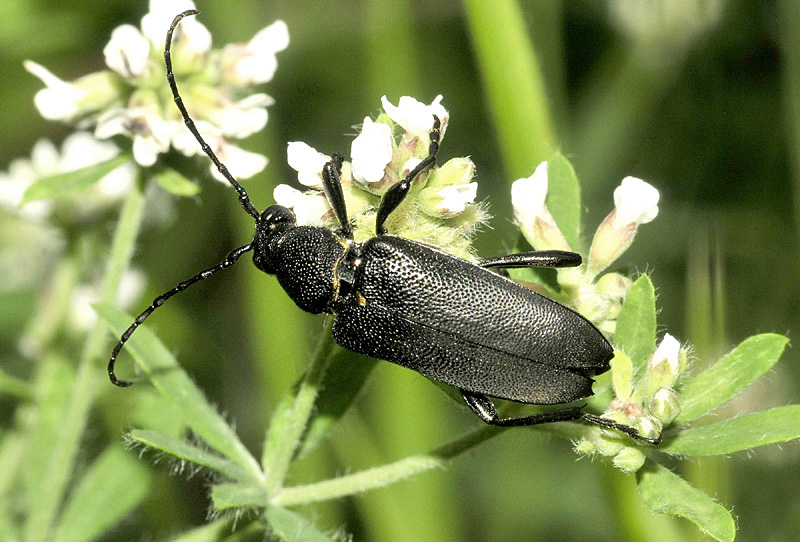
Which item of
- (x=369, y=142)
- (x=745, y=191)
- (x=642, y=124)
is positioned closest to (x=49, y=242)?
(x=369, y=142)

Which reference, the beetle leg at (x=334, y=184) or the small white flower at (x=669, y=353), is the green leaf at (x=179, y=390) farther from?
the small white flower at (x=669, y=353)

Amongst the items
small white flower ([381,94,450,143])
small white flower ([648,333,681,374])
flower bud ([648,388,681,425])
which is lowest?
flower bud ([648,388,681,425])

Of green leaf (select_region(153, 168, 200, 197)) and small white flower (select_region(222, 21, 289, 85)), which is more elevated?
small white flower (select_region(222, 21, 289, 85))

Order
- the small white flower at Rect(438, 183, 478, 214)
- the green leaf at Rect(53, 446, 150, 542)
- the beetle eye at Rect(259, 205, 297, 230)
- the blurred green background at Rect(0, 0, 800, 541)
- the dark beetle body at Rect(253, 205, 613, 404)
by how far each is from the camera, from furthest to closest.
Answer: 1. the blurred green background at Rect(0, 0, 800, 541)
2. the green leaf at Rect(53, 446, 150, 542)
3. the beetle eye at Rect(259, 205, 297, 230)
4. the dark beetle body at Rect(253, 205, 613, 404)
5. the small white flower at Rect(438, 183, 478, 214)

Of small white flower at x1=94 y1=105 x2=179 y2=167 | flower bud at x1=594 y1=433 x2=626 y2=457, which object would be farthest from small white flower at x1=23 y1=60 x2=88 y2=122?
flower bud at x1=594 y1=433 x2=626 y2=457

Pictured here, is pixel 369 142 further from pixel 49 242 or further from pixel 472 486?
pixel 472 486

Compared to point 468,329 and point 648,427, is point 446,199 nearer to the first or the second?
point 468,329

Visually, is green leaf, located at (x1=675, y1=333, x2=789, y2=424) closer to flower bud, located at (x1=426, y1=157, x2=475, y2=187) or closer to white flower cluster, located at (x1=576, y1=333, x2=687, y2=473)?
white flower cluster, located at (x1=576, y1=333, x2=687, y2=473)
